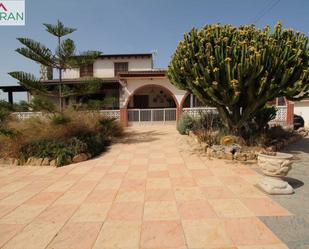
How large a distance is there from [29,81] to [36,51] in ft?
4.13

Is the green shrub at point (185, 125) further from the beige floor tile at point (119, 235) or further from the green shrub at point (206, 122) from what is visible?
the beige floor tile at point (119, 235)

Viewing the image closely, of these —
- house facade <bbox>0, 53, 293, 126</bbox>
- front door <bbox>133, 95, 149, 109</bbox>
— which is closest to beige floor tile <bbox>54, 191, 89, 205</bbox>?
house facade <bbox>0, 53, 293, 126</bbox>

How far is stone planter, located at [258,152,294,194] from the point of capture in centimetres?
398

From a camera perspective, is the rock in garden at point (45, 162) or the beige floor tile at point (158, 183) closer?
the beige floor tile at point (158, 183)

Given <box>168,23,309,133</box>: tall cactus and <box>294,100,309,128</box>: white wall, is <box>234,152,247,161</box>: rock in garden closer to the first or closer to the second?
<box>168,23,309,133</box>: tall cactus

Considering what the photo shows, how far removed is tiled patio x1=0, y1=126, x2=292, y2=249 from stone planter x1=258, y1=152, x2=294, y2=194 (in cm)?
26

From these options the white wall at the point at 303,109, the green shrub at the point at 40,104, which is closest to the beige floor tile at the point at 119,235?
the green shrub at the point at 40,104

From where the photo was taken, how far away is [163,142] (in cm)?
938

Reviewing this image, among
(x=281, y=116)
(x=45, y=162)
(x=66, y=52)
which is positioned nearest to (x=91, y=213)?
(x=45, y=162)

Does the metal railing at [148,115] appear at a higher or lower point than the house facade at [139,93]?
lower

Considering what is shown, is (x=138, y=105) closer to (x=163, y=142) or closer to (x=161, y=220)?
(x=163, y=142)

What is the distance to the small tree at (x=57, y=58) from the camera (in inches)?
305

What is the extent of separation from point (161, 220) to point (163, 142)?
6301mm

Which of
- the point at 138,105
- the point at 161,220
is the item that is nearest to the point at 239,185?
the point at 161,220
